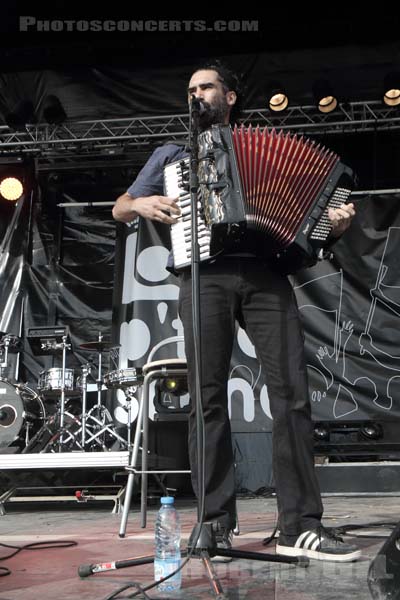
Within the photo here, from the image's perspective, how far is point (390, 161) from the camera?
7.10m

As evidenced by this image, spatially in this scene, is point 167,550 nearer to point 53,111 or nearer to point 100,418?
point 100,418

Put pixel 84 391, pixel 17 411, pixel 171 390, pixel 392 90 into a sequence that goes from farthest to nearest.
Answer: pixel 84 391 < pixel 17 411 < pixel 392 90 < pixel 171 390

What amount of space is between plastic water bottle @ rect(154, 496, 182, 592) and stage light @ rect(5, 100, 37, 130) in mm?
5234

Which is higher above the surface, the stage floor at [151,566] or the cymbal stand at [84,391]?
the cymbal stand at [84,391]

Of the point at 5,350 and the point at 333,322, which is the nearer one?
the point at 333,322

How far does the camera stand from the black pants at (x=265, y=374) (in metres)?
2.51

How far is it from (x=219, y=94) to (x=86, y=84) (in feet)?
14.7

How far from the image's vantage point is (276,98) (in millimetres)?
6492

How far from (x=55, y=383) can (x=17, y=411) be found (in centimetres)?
47

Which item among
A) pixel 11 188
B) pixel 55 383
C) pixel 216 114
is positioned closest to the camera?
pixel 216 114

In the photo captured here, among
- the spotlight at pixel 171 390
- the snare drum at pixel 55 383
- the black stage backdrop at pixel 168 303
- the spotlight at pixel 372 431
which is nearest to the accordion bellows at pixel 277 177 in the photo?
the spotlight at pixel 171 390

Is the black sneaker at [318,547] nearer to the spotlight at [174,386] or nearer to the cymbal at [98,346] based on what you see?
the spotlight at [174,386]

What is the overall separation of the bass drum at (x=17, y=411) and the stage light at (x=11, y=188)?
178cm

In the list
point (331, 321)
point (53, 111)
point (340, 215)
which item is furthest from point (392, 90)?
point (340, 215)
